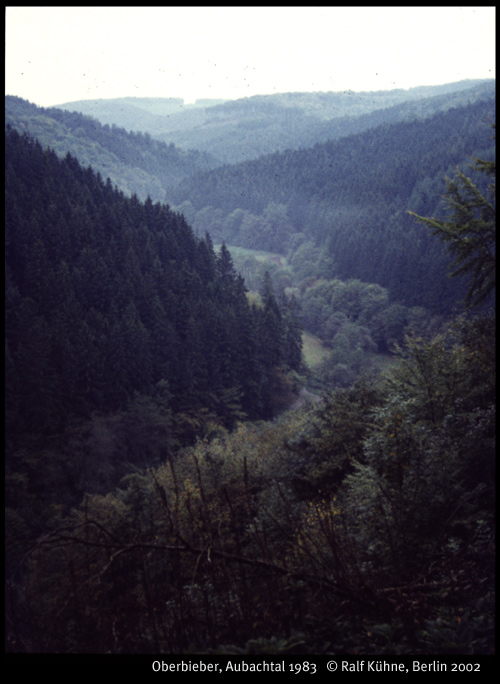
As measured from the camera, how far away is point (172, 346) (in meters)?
57.3

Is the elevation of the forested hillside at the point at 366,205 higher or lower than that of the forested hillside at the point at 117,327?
higher

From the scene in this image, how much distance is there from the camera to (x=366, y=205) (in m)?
→ 158

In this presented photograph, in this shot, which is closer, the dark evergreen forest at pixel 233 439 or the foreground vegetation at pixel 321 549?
the foreground vegetation at pixel 321 549

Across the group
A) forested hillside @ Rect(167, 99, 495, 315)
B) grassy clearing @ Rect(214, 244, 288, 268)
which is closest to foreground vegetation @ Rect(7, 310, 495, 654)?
forested hillside @ Rect(167, 99, 495, 315)

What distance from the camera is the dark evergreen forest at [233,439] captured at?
5.56m

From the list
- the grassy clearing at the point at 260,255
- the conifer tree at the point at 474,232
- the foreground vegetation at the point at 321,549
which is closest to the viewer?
the foreground vegetation at the point at 321,549

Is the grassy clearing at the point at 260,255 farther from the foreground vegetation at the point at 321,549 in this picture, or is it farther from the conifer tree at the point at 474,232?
the conifer tree at the point at 474,232

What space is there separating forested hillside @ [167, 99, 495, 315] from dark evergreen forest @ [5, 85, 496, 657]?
60.7 inches

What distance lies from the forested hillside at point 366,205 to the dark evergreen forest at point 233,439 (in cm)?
154

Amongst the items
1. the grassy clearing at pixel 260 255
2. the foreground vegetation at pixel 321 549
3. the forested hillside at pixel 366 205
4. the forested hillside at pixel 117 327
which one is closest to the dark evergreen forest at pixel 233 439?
the foreground vegetation at pixel 321 549

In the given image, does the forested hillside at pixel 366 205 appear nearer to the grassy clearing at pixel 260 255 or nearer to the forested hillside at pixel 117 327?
the grassy clearing at pixel 260 255

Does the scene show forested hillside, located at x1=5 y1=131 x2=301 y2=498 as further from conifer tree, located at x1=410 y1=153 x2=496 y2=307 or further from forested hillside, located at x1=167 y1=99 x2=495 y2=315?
forested hillside, located at x1=167 y1=99 x2=495 y2=315

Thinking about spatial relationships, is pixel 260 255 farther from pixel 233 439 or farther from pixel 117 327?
pixel 233 439

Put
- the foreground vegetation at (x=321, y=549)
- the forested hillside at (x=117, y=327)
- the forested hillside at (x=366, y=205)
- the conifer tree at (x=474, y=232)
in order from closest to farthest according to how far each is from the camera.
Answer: the foreground vegetation at (x=321, y=549)
the conifer tree at (x=474, y=232)
the forested hillside at (x=117, y=327)
the forested hillside at (x=366, y=205)
